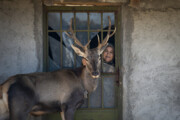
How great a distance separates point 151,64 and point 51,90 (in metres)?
2.21

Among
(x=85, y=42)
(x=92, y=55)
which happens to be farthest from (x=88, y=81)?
(x=85, y=42)

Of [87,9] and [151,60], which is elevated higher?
[87,9]

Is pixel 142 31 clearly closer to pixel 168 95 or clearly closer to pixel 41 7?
pixel 168 95

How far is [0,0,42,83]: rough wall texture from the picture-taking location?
18.4ft

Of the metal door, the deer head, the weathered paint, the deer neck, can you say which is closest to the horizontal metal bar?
the metal door

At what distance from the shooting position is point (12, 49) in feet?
18.4

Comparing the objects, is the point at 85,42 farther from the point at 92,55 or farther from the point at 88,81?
the point at 88,81

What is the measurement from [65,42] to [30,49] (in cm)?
79

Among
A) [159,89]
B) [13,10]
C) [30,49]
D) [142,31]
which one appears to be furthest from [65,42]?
[159,89]

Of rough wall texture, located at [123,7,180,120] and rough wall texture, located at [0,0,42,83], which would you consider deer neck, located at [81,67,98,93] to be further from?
rough wall texture, located at [0,0,42,83]

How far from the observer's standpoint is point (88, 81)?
17.9 feet

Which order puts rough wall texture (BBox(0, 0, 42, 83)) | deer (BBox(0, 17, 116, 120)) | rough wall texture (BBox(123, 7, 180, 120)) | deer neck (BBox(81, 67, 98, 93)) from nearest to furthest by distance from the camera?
deer (BBox(0, 17, 116, 120)) → deer neck (BBox(81, 67, 98, 93)) → rough wall texture (BBox(0, 0, 42, 83)) → rough wall texture (BBox(123, 7, 180, 120))

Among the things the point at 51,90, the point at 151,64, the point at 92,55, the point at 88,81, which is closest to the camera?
the point at 51,90

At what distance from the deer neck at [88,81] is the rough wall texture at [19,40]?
970 mm
